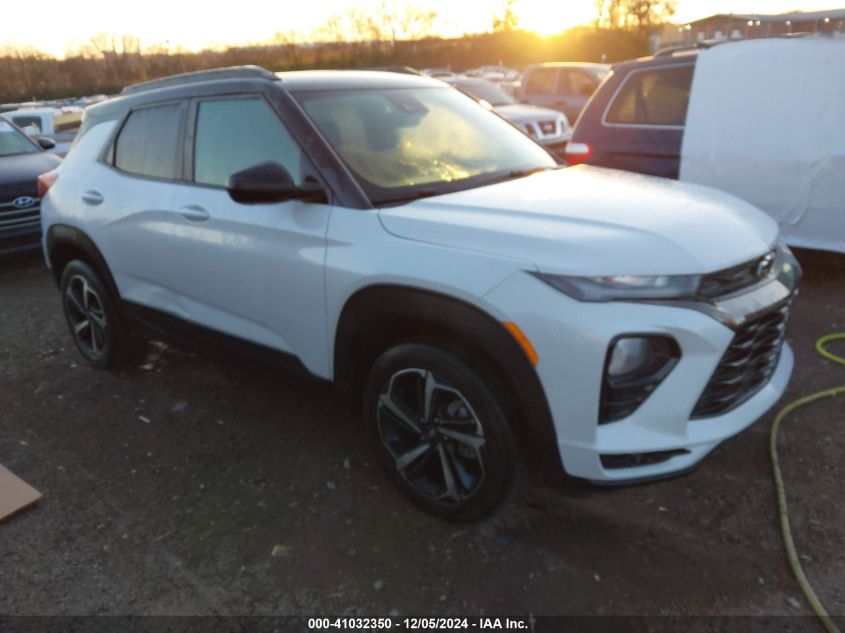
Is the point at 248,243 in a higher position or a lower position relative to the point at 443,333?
higher

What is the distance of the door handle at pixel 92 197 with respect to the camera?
406 centimetres

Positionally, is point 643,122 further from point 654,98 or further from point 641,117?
point 654,98

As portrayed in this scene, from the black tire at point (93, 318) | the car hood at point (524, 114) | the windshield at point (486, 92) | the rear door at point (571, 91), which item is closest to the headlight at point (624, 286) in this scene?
the black tire at point (93, 318)

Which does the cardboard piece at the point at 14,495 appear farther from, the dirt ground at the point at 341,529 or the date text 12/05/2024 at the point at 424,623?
the date text 12/05/2024 at the point at 424,623

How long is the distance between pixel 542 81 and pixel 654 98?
8.52 m

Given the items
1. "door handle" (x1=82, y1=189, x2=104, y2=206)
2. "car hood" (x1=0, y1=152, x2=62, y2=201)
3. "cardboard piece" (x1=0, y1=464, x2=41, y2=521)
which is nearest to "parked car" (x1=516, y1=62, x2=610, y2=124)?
"car hood" (x1=0, y1=152, x2=62, y2=201)

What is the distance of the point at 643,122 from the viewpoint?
5.69 m

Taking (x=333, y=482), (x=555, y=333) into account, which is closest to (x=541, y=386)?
(x=555, y=333)

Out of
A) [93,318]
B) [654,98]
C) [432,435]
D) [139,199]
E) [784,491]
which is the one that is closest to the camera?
[432,435]

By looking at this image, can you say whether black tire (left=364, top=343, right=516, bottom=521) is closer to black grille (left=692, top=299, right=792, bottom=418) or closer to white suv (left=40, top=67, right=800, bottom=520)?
white suv (left=40, top=67, right=800, bottom=520)

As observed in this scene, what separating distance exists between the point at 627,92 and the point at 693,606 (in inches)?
176

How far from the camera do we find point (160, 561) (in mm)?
2756

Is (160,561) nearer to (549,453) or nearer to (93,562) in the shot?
(93,562)

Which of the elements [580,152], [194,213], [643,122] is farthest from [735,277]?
[580,152]
